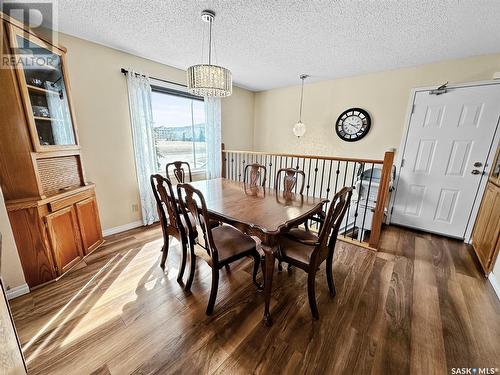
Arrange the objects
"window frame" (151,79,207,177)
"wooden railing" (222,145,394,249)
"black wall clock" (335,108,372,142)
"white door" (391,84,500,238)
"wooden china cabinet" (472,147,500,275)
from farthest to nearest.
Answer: "black wall clock" (335,108,372,142) < "window frame" (151,79,207,177) < "white door" (391,84,500,238) < "wooden railing" (222,145,394,249) < "wooden china cabinet" (472,147,500,275)

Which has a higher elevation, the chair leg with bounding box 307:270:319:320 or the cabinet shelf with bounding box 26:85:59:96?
the cabinet shelf with bounding box 26:85:59:96

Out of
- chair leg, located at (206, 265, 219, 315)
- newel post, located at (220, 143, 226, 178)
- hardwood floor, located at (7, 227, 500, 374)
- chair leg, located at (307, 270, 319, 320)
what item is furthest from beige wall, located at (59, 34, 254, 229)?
chair leg, located at (307, 270, 319, 320)

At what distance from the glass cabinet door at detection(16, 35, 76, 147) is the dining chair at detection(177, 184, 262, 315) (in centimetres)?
155

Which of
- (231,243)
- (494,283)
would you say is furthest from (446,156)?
(231,243)

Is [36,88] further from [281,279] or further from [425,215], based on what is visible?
[425,215]

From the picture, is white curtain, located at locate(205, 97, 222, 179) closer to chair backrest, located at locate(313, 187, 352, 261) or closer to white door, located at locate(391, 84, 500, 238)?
chair backrest, located at locate(313, 187, 352, 261)

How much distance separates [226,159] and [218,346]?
332cm

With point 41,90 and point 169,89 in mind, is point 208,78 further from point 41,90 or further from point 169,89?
point 169,89

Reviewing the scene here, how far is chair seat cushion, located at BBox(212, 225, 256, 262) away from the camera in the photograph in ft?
5.17

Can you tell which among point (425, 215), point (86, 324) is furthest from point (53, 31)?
point (425, 215)

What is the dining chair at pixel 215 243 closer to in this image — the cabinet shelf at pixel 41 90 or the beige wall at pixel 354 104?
the cabinet shelf at pixel 41 90

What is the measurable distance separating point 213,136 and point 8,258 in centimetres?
295

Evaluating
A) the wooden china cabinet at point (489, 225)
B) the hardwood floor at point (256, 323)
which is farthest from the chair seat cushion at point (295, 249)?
the wooden china cabinet at point (489, 225)

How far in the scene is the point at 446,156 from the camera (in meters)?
2.77
